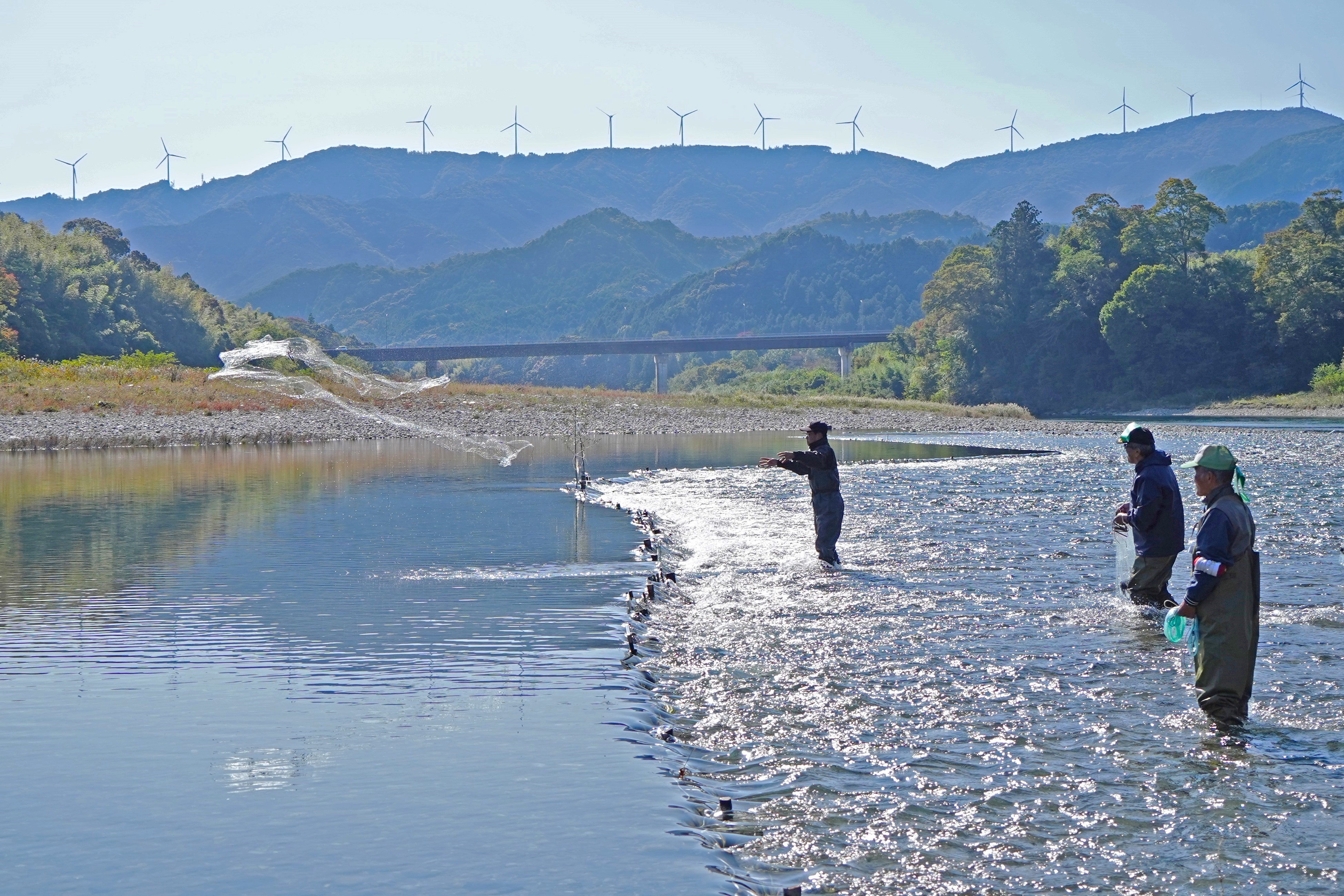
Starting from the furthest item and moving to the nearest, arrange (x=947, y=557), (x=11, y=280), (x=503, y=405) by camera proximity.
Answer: (x=11, y=280) → (x=503, y=405) → (x=947, y=557)

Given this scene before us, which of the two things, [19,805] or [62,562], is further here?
[62,562]

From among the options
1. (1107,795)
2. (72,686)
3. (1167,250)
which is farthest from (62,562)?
(1167,250)

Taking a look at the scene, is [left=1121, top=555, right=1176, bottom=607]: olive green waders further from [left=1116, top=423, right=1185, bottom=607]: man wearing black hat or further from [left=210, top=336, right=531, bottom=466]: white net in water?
[left=210, top=336, right=531, bottom=466]: white net in water

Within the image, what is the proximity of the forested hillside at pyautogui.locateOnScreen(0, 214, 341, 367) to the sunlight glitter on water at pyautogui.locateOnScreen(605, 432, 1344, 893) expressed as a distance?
81238 mm

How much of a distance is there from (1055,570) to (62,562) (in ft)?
47.3

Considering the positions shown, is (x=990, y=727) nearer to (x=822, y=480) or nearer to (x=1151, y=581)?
(x=1151, y=581)

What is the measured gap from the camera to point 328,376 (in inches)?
2726

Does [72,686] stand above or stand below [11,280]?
below

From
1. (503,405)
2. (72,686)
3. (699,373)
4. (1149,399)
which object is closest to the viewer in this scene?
(72,686)

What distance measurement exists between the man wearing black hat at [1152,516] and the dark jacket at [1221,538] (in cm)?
295

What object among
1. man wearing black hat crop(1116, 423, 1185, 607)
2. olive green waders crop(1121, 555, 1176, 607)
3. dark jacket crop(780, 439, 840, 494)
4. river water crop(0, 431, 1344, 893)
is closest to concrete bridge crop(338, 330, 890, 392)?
river water crop(0, 431, 1344, 893)

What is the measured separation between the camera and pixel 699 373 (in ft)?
583

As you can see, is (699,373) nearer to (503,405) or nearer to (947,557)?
(503,405)

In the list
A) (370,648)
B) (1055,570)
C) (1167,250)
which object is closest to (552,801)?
(370,648)
